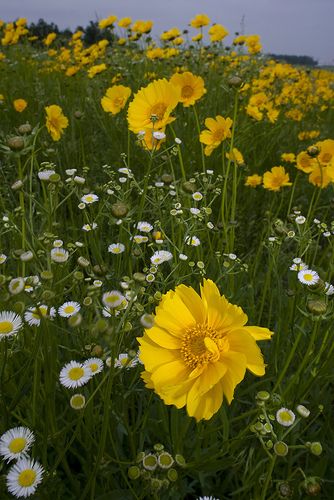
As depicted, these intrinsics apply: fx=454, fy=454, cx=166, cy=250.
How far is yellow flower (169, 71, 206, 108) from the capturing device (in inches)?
62.2

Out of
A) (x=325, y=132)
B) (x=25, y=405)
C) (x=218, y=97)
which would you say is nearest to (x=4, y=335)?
(x=25, y=405)

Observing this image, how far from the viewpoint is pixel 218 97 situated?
115 inches

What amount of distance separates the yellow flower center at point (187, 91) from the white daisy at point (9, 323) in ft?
3.68

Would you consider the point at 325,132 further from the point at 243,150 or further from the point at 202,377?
the point at 202,377

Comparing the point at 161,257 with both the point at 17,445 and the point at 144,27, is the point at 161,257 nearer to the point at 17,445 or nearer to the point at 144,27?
the point at 17,445

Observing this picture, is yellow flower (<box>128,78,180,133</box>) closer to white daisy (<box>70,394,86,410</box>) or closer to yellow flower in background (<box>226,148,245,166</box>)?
yellow flower in background (<box>226,148,245,166</box>)

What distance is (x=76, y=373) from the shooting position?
761mm

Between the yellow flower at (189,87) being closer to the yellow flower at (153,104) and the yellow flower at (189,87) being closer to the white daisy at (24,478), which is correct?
the yellow flower at (153,104)

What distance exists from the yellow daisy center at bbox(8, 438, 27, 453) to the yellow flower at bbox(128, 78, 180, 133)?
90cm

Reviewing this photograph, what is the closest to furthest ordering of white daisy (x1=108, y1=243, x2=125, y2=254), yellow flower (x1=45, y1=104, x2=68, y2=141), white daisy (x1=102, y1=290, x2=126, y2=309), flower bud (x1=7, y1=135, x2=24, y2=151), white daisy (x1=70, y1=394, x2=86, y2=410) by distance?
white daisy (x1=102, y1=290, x2=126, y2=309), white daisy (x1=70, y1=394, x2=86, y2=410), flower bud (x1=7, y1=135, x2=24, y2=151), white daisy (x1=108, y1=243, x2=125, y2=254), yellow flower (x1=45, y1=104, x2=68, y2=141)

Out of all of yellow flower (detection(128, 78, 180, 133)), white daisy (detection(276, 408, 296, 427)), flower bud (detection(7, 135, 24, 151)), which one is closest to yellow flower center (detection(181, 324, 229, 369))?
white daisy (detection(276, 408, 296, 427))

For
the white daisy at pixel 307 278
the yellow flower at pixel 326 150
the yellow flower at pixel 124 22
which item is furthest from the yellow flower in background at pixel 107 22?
the white daisy at pixel 307 278

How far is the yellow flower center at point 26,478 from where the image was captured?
2.11 feet

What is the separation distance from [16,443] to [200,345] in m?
0.32
